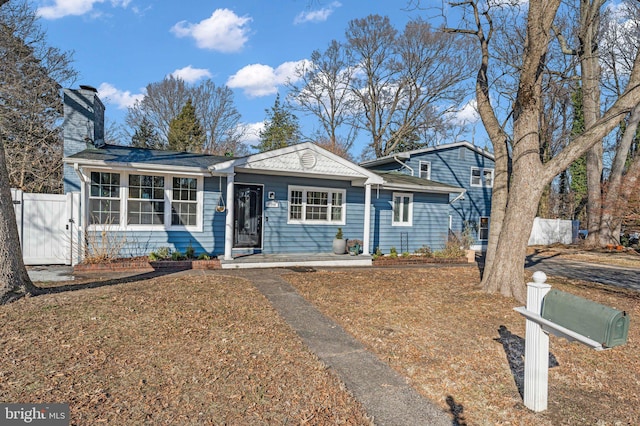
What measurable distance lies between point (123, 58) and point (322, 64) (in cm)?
1637

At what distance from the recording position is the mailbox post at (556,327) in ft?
7.57

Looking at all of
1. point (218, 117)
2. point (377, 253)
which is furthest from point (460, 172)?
point (218, 117)

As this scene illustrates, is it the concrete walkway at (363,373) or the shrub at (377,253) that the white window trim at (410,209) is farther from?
the concrete walkway at (363,373)

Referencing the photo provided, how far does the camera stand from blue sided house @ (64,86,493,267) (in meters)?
8.98

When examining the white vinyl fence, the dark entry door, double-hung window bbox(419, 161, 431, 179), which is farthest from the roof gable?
the white vinyl fence

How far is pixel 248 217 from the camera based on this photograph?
10633 mm

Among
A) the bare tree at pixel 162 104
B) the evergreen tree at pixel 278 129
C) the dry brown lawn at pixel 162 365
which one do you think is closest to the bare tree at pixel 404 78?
the evergreen tree at pixel 278 129

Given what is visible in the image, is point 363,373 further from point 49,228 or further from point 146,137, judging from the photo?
point 146,137

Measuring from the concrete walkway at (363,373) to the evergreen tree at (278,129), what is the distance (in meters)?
25.0

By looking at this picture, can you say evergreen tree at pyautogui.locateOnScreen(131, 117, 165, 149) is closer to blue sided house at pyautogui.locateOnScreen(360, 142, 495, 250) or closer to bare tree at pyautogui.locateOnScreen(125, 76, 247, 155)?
bare tree at pyautogui.locateOnScreen(125, 76, 247, 155)

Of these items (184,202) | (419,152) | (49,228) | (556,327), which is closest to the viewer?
(556,327)

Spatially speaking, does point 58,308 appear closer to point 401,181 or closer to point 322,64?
point 401,181

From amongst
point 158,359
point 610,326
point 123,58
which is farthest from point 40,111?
point 610,326

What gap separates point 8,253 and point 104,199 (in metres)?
4.17
